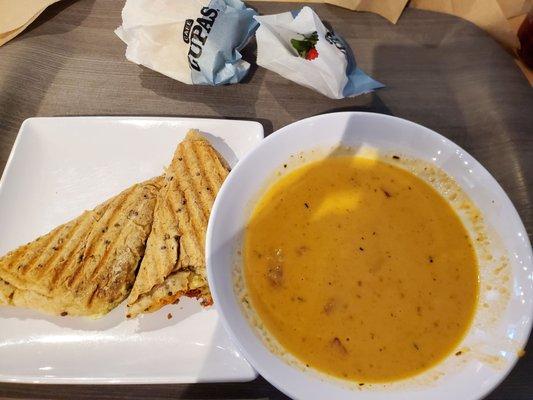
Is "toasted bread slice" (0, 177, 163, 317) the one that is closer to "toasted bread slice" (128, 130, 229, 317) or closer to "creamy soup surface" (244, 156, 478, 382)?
"toasted bread slice" (128, 130, 229, 317)

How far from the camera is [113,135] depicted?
187cm

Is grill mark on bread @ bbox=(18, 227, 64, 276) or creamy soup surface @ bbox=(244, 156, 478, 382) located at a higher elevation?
creamy soup surface @ bbox=(244, 156, 478, 382)

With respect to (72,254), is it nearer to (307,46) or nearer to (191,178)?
(191,178)

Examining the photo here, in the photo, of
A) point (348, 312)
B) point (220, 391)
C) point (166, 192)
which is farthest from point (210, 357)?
point (166, 192)

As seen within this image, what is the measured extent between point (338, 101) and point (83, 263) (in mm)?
1326

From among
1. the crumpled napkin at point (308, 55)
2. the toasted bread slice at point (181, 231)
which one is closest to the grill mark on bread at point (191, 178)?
the toasted bread slice at point (181, 231)

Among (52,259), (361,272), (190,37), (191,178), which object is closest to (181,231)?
(191,178)

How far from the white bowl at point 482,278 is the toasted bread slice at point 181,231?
216mm

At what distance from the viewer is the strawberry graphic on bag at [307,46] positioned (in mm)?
2045

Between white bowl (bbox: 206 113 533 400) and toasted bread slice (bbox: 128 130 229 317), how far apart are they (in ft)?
0.71

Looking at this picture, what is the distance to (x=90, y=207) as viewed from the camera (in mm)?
1771

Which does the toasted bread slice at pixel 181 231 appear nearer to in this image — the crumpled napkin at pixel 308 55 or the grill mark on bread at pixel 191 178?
the grill mark on bread at pixel 191 178

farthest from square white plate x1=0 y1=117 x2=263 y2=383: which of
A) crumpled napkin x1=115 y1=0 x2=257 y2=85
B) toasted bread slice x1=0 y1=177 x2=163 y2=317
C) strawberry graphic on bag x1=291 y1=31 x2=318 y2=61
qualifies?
strawberry graphic on bag x1=291 y1=31 x2=318 y2=61

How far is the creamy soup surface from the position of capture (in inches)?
52.6
